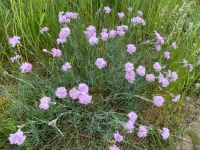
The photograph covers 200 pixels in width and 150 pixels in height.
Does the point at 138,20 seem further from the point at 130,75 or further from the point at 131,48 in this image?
the point at 130,75

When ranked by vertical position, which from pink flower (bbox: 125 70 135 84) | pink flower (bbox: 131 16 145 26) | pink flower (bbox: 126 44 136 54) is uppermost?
pink flower (bbox: 131 16 145 26)

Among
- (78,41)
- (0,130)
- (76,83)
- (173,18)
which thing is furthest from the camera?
(173,18)

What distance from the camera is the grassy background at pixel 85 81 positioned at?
1904 mm

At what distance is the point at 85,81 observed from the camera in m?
2.04

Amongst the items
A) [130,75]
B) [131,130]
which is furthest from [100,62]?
[131,130]

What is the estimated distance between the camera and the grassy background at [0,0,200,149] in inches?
75.0

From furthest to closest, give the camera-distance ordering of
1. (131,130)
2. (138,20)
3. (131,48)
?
(138,20) < (131,48) < (131,130)

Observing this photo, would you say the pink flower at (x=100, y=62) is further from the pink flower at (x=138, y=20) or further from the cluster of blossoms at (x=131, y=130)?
the pink flower at (x=138, y=20)

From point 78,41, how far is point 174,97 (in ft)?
2.41

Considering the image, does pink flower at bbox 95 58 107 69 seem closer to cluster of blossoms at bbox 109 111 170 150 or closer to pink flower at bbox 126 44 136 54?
pink flower at bbox 126 44 136 54

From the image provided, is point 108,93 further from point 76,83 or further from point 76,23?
point 76,23

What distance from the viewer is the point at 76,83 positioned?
2.04m

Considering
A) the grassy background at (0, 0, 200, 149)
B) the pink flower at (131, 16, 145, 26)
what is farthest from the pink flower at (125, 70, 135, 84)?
the pink flower at (131, 16, 145, 26)

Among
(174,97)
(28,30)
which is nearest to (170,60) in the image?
(174,97)
